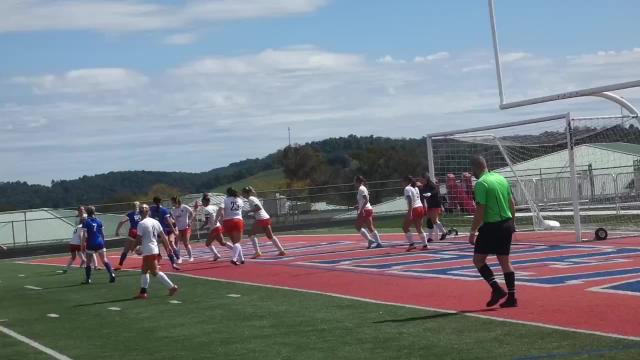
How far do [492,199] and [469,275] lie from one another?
4.75 metres

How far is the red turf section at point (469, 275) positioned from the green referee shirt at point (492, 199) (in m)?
1.20

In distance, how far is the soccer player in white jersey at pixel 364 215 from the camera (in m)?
24.3

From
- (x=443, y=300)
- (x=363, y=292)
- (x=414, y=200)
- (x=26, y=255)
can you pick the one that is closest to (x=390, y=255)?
(x=414, y=200)

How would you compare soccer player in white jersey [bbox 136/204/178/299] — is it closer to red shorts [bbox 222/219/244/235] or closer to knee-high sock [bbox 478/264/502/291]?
red shorts [bbox 222/219/244/235]

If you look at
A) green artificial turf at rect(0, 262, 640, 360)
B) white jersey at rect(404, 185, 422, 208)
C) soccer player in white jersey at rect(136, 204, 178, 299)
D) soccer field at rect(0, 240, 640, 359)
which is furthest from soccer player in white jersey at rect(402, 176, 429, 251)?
soccer player in white jersey at rect(136, 204, 178, 299)

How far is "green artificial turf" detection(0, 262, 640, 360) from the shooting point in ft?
32.7

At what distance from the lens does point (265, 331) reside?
12195mm

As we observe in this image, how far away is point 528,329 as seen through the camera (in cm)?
1075

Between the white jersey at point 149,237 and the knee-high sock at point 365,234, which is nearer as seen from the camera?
the white jersey at point 149,237

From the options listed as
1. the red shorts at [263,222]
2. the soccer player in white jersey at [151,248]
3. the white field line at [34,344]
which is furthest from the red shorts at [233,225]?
the white field line at [34,344]

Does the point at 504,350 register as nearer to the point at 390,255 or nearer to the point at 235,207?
the point at 390,255

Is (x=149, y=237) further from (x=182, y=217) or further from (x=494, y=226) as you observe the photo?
(x=182, y=217)

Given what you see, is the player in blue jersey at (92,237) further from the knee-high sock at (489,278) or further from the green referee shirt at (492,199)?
the green referee shirt at (492,199)

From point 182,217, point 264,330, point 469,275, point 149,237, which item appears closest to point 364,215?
point 182,217
